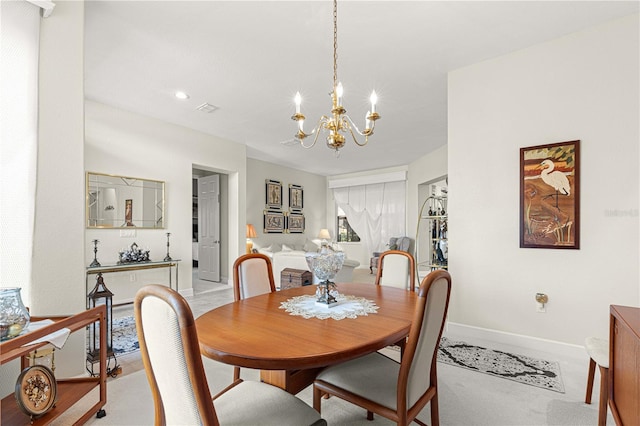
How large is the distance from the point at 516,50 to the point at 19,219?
3.97 m

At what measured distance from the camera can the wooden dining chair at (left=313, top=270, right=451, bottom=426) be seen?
1.21m

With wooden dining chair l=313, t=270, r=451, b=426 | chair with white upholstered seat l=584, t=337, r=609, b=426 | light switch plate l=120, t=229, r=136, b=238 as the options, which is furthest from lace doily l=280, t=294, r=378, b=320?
light switch plate l=120, t=229, r=136, b=238

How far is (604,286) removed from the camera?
248 cm

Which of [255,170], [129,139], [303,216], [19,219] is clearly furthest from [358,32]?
[303,216]

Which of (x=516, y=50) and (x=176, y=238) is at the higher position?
(x=516, y=50)

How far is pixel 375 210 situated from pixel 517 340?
565 centimetres

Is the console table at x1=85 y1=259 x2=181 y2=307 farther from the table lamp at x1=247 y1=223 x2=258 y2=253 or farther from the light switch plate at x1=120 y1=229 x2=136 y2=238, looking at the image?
the table lamp at x1=247 y1=223 x2=258 y2=253

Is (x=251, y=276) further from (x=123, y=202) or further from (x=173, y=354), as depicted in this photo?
(x=123, y=202)

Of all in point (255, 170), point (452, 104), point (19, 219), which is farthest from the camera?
point (255, 170)

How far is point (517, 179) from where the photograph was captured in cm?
284

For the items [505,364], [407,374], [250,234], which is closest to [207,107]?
[250,234]

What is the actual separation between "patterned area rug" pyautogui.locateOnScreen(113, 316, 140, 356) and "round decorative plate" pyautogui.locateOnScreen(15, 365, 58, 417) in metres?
1.26

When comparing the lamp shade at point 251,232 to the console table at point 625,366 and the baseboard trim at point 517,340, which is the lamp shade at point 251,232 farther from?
the console table at point 625,366

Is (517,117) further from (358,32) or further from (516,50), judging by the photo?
(358,32)
